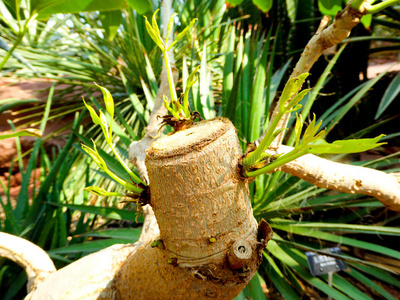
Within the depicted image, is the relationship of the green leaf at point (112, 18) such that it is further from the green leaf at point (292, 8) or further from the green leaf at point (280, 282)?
the green leaf at point (292, 8)

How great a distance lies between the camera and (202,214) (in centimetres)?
39

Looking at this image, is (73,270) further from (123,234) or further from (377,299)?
(377,299)

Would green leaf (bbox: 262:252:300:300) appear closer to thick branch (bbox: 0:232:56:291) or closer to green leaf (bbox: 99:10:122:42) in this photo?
thick branch (bbox: 0:232:56:291)

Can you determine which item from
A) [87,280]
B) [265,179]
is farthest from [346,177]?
[265,179]

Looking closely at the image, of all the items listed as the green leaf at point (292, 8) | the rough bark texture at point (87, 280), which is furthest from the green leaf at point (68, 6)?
the green leaf at point (292, 8)

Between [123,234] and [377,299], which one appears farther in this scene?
[377,299]

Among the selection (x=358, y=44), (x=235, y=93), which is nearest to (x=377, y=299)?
(x=235, y=93)

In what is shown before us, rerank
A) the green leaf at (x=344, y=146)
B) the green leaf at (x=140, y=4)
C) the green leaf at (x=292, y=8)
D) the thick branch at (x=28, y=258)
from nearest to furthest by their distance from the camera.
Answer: the green leaf at (x=344, y=146)
the thick branch at (x=28, y=258)
the green leaf at (x=140, y=4)
the green leaf at (x=292, y=8)

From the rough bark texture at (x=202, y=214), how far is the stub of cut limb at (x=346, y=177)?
14 cm

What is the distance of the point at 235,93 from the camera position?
1.29 meters

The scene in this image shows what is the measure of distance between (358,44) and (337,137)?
31.4 inches

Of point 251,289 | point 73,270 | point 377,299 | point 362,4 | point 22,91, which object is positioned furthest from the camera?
point 22,91

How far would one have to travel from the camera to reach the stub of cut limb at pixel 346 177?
0.50 m

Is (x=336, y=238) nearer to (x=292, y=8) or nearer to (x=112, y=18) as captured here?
(x=112, y=18)
